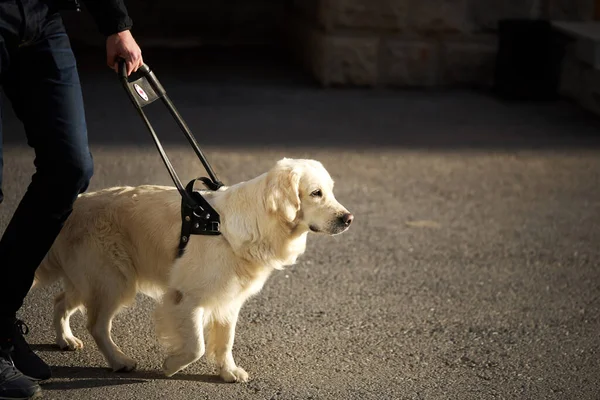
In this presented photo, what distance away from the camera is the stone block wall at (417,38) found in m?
10.5

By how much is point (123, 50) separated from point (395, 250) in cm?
257

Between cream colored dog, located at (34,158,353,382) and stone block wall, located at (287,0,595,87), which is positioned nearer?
cream colored dog, located at (34,158,353,382)

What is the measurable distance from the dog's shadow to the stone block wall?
6.85 meters

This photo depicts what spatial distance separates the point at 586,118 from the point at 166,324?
21.9 feet

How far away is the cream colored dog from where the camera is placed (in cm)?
395

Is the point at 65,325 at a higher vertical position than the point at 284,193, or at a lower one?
lower

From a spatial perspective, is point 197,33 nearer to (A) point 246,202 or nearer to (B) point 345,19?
(B) point 345,19

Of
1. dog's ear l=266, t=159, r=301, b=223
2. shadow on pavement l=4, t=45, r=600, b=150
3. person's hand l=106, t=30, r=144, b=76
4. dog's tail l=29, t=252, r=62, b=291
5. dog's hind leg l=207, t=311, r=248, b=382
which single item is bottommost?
shadow on pavement l=4, t=45, r=600, b=150

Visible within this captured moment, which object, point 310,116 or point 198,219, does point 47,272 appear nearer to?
point 198,219

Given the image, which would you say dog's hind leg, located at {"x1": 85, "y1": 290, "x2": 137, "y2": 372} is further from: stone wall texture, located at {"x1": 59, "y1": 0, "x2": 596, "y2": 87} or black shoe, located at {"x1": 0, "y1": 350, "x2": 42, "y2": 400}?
stone wall texture, located at {"x1": 59, "y1": 0, "x2": 596, "y2": 87}

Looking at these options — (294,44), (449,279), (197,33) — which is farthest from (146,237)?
(197,33)

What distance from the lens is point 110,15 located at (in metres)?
3.88

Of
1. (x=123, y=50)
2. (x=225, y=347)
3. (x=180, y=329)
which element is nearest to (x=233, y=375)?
(x=225, y=347)

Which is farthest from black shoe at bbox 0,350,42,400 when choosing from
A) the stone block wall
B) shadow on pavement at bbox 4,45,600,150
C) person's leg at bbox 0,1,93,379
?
the stone block wall
